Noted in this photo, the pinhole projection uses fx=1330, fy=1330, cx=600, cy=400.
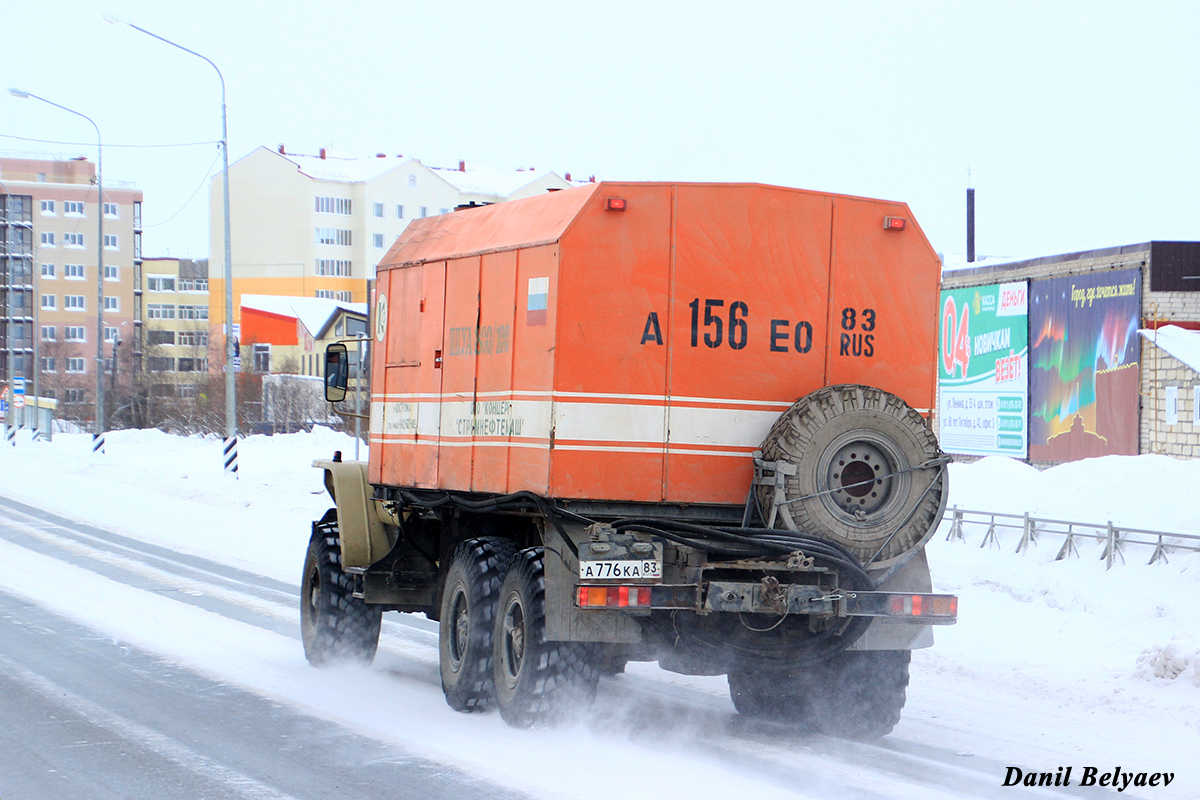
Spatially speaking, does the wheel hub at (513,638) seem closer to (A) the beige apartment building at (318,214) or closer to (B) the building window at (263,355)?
(B) the building window at (263,355)

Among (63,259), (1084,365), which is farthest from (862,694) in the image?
(63,259)

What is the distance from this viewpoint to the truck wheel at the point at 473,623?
843 cm

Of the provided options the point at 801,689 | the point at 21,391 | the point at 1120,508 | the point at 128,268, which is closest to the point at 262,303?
the point at 128,268

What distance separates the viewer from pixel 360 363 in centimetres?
1152

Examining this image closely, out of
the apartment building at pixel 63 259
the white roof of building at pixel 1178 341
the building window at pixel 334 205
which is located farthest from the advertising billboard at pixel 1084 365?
the apartment building at pixel 63 259

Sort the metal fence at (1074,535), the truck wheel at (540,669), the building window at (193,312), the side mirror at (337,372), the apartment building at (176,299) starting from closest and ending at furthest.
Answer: the truck wheel at (540,669)
the side mirror at (337,372)
the metal fence at (1074,535)
the apartment building at (176,299)
the building window at (193,312)

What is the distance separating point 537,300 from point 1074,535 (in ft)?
34.6

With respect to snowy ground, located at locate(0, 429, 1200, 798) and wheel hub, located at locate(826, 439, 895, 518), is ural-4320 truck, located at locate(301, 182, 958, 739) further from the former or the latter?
snowy ground, located at locate(0, 429, 1200, 798)

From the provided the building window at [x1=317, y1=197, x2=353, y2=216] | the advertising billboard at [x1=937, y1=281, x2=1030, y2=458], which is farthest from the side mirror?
the building window at [x1=317, y1=197, x2=353, y2=216]

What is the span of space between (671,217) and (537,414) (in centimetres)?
140

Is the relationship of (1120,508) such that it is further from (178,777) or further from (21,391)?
(21,391)

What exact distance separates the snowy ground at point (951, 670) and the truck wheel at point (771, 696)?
1.29 feet

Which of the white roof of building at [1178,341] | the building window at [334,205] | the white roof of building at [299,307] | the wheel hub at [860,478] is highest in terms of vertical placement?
the building window at [334,205]

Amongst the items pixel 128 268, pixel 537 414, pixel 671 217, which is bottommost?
pixel 537 414
